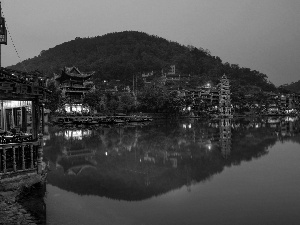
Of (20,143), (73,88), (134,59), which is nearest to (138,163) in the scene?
(20,143)

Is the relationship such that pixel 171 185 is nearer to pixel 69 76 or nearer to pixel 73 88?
pixel 73 88

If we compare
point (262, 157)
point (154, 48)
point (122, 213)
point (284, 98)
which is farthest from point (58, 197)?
point (154, 48)

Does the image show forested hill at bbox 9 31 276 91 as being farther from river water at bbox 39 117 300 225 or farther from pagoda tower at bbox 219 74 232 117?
river water at bbox 39 117 300 225

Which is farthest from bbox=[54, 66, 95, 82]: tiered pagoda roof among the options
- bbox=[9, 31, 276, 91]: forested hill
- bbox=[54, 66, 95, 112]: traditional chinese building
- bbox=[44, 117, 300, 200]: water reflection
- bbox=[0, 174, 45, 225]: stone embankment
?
bbox=[0, 174, 45, 225]: stone embankment

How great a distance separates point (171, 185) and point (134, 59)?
119m

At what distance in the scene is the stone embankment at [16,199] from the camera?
10.1m

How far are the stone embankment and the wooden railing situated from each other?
0.31m

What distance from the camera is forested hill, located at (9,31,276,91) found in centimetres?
11731

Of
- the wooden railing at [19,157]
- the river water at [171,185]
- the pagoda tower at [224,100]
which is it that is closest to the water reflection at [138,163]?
the river water at [171,185]

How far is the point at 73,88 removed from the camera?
64.9 metres

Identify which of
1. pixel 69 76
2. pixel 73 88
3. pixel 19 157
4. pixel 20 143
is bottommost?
pixel 19 157

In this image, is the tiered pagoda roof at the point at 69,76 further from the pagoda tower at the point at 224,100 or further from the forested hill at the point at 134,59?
the forested hill at the point at 134,59

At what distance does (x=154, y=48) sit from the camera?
507 feet

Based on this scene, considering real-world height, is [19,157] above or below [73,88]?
below
